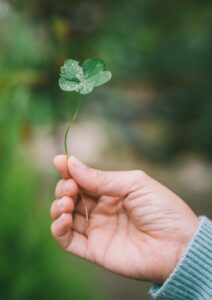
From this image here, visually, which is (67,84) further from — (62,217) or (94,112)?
(94,112)

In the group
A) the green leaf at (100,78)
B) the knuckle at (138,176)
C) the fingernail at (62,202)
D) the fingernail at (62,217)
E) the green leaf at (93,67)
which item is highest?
the green leaf at (93,67)

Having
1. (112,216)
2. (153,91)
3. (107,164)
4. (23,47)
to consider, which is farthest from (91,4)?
(107,164)

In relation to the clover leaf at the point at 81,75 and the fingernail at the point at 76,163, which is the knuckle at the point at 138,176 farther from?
the clover leaf at the point at 81,75

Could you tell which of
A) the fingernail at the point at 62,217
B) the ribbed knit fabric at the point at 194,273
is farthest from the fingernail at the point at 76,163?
the ribbed knit fabric at the point at 194,273

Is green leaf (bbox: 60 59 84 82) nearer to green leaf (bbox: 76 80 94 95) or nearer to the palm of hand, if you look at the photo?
green leaf (bbox: 76 80 94 95)

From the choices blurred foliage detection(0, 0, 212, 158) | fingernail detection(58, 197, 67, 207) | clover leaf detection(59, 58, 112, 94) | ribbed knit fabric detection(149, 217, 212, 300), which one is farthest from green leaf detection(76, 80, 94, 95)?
blurred foliage detection(0, 0, 212, 158)

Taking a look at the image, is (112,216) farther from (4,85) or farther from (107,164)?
(107,164)
